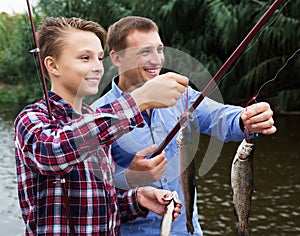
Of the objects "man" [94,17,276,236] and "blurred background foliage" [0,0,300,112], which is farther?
"blurred background foliage" [0,0,300,112]

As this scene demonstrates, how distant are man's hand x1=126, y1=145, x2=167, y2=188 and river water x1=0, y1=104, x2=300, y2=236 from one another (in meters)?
2.65

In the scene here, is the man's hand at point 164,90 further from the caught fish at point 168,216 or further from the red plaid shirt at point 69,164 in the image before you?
the caught fish at point 168,216

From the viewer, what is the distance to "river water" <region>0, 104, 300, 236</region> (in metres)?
7.39

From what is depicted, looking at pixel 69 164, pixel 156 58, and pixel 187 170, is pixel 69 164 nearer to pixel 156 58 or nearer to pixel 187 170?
pixel 187 170

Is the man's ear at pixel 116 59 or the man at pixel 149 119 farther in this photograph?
the man's ear at pixel 116 59

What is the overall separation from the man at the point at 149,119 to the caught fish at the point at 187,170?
0.16ft

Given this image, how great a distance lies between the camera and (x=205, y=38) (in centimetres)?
1781

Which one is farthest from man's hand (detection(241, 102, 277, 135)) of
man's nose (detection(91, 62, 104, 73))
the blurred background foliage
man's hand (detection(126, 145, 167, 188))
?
the blurred background foliage

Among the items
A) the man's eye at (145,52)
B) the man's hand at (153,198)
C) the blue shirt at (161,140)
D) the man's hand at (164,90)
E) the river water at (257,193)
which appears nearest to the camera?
the man's hand at (164,90)

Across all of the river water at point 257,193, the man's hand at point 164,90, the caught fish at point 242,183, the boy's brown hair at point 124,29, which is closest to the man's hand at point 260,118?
the caught fish at point 242,183

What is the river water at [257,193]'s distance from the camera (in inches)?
291

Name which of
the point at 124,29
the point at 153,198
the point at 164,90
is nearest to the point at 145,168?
the point at 153,198

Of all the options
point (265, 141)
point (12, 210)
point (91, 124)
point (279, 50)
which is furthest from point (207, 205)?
point (279, 50)

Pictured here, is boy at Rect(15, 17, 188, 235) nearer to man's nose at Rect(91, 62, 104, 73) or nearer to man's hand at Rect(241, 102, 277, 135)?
man's nose at Rect(91, 62, 104, 73)
